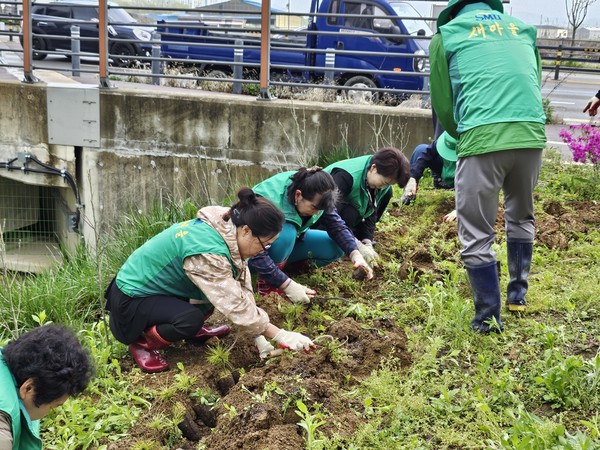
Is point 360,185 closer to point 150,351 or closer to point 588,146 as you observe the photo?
point 150,351

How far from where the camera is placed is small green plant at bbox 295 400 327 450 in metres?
2.91

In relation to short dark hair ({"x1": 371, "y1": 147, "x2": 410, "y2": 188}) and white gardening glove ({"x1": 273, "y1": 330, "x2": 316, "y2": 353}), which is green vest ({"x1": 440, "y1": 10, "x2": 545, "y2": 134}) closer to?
short dark hair ({"x1": 371, "y1": 147, "x2": 410, "y2": 188})

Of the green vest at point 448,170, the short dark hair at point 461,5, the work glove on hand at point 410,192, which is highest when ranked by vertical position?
the short dark hair at point 461,5

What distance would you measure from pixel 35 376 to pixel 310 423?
1122 mm

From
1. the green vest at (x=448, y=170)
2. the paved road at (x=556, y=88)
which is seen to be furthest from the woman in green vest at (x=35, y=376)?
the paved road at (x=556, y=88)

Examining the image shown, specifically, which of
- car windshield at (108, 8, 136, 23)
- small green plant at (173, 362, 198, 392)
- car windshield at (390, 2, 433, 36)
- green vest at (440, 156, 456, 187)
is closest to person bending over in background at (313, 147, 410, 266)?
green vest at (440, 156, 456, 187)

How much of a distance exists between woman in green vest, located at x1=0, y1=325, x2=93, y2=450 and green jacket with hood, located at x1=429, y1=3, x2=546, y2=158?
7.30 ft

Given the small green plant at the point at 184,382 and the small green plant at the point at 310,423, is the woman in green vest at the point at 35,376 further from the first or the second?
the small green plant at the point at 184,382

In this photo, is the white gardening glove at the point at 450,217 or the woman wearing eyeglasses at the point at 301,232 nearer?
the woman wearing eyeglasses at the point at 301,232

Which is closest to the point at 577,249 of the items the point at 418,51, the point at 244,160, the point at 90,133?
the point at 244,160

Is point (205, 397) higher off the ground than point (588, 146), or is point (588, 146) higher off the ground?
point (588, 146)

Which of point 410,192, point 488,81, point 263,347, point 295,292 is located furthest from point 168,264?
point 410,192

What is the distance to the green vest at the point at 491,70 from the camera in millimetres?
3602

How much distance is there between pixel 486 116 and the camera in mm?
3600
